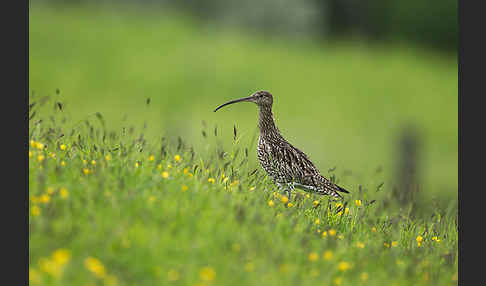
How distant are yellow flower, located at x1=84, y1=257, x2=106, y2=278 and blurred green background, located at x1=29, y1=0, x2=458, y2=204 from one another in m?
12.3

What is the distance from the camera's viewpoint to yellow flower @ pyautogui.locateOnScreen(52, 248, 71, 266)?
4.11m

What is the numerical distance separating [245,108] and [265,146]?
17.5m

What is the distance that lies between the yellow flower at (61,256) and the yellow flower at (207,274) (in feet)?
3.76

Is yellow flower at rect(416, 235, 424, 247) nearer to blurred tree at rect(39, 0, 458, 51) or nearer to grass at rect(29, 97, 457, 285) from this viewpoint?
grass at rect(29, 97, 457, 285)

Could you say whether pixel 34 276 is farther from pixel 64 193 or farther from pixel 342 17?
pixel 342 17

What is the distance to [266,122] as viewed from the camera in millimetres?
7355

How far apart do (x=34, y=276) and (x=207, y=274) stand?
4.67ft

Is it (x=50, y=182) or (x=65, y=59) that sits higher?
(x=65, y=59)

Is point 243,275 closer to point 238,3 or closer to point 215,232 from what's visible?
point 215,232

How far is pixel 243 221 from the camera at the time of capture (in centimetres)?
544

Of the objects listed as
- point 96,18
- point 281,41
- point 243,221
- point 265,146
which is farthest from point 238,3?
point 243,221

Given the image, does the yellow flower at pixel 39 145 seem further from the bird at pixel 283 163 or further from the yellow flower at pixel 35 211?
the bird at pixel 283 163

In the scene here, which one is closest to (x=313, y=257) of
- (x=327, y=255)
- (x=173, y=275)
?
(x=327, y=255)

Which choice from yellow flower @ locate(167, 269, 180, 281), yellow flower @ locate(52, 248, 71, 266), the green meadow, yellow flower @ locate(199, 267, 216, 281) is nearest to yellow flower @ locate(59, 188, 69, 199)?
the green meadow
